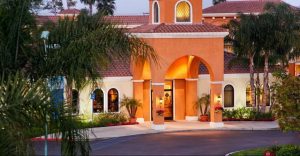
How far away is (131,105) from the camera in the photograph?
128 ft

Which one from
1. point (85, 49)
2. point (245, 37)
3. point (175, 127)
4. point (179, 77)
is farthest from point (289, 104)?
point (179, 77)

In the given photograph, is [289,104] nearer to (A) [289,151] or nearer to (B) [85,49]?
(A) [289,151]

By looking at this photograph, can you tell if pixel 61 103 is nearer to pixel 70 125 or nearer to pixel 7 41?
pixel 70 125

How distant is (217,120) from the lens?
3731 centimetres

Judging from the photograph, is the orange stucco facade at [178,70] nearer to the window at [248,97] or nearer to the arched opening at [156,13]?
the arched opening at [156,13]

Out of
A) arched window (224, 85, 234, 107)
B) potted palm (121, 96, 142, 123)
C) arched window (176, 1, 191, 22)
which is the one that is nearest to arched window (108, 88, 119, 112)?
potted palm (121, 96, 142, 123)

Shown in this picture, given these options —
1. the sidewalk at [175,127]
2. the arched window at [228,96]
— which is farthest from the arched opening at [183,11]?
the sidewalk at [175,127]

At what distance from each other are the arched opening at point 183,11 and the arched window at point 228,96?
6433mm

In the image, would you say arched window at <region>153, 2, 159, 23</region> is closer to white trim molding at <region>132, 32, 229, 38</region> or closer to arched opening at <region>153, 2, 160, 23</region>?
arched opening at <region>153, 2, 160, 23</region>

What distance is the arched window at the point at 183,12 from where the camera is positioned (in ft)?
126

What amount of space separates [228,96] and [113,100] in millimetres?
8176

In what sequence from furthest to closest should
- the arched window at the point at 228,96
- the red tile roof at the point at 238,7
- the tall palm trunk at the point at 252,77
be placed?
the red tile roof at the point at 238,7, the arched window at the point at 228,96, the tall palm trunk at the point at 252,77

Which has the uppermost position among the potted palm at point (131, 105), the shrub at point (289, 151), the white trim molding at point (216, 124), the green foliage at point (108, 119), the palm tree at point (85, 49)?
the palm tree at point (85, 49)

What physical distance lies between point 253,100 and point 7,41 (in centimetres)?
3224
